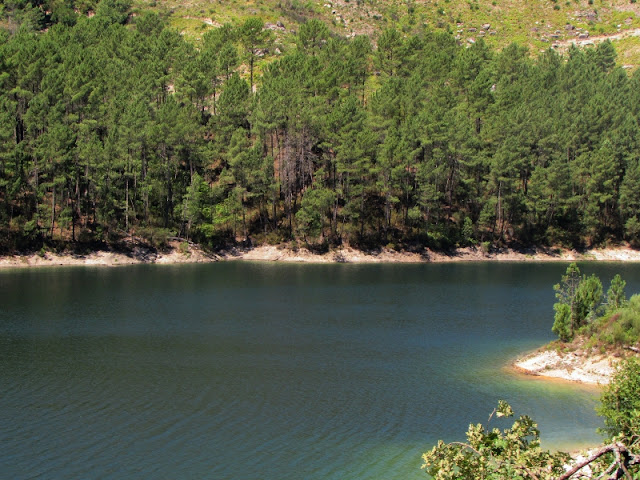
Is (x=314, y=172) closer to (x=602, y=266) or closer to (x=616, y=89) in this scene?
(x=602, y=266)

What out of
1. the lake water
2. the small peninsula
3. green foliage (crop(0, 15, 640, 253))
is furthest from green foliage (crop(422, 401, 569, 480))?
green foliage (crop(0, 15, 640, 253))

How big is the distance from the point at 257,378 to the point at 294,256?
58508mm

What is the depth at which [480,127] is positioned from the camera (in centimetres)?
11269

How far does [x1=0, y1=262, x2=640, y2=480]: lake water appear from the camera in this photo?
28578 mm

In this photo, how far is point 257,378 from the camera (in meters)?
39.8

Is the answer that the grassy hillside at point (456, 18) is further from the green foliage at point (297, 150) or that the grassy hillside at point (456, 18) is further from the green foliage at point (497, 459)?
the green foliage at point (497, 459)

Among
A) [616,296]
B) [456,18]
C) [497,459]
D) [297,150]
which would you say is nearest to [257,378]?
[616,296]

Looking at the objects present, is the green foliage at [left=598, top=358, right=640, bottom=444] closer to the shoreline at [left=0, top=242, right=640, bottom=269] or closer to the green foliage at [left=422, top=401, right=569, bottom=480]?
the green foliage at [left=422, top=401, right=569, bottom=480]

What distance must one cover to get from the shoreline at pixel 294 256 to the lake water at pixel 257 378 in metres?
13.0

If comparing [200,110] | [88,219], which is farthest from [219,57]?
[88,219]

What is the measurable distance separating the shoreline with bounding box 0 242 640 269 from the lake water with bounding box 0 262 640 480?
42.7 feet

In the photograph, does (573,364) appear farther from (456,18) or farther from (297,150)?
(456,18)

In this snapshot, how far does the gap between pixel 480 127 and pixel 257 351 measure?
7819cm

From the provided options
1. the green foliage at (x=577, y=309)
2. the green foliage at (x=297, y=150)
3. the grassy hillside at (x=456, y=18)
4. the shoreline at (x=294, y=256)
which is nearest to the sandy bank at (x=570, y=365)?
the green foliage at (x=577, y=309)
